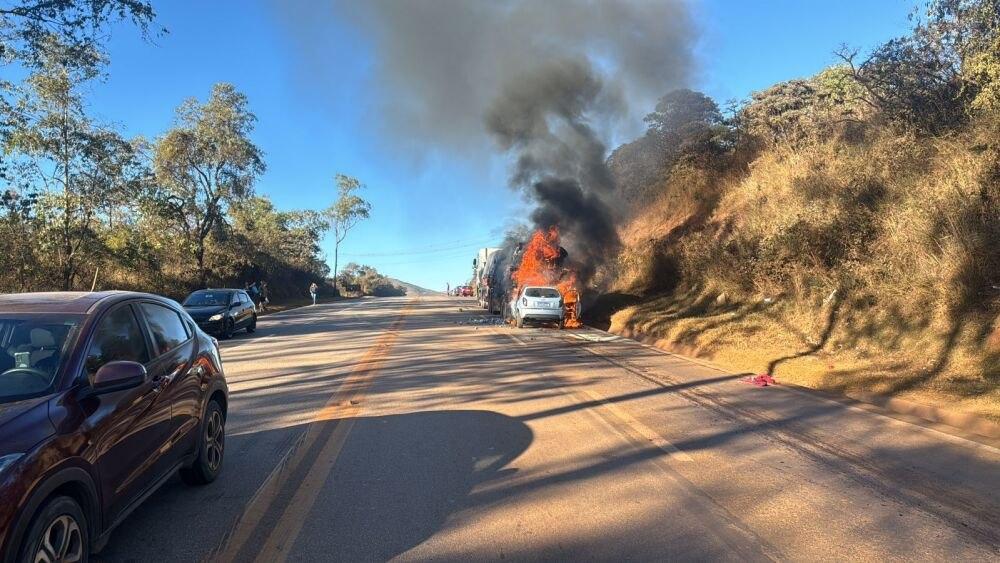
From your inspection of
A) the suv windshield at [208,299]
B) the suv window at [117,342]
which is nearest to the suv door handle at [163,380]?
the suv window at [117,342]

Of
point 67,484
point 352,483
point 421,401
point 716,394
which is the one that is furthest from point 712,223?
point 67,484

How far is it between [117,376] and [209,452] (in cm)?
181

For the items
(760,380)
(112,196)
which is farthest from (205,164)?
(760,380)

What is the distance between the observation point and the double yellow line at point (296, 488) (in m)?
3.74

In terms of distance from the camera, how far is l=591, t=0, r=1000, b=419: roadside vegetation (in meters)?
10.0

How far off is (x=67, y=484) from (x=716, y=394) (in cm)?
781

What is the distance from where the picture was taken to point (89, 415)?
3225mm

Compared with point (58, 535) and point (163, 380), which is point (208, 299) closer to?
point (163, 380)

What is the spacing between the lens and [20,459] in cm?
265

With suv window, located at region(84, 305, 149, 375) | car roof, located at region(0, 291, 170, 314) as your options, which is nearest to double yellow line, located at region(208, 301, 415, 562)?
suv window, located at region(84, 305, 149, 375)

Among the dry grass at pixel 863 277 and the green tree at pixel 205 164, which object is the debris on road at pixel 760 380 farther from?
the green tree at pixel 205 164

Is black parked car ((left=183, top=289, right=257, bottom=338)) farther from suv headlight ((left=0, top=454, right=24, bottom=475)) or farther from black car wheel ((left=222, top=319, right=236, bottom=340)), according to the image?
suv headlight ((left=0, top=454, right=24, bottom=475))

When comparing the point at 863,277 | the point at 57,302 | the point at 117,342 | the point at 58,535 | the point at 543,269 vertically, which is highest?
the point at 543,269

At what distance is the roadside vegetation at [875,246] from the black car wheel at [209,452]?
786 cm
